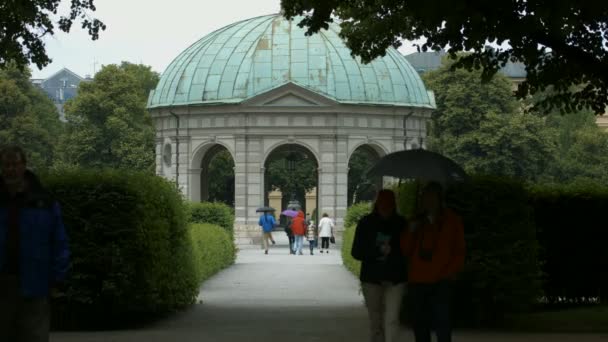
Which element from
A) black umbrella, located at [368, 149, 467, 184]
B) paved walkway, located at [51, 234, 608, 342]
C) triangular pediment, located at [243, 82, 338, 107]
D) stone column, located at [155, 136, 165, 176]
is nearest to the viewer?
black umbrella, located at [368, 149, 467, 184]

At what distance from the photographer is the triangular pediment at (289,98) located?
59656 mm

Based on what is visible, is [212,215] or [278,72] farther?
[278,72]

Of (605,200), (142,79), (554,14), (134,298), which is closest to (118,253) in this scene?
(134,298)

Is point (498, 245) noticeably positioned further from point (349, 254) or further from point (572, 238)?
point (349, 254)

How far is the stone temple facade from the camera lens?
59906 mm

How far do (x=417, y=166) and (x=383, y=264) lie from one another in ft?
10.4

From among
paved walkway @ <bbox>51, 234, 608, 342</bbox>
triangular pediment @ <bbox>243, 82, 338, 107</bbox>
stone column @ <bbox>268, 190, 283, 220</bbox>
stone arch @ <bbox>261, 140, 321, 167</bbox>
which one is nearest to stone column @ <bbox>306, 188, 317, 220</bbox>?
stone column @ <bbox>268, 190, 283, 220</bbox>

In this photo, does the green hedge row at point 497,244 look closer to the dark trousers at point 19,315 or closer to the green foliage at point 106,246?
the green foliage at point 106,246

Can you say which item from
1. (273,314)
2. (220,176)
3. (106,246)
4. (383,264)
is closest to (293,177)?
(220,176)

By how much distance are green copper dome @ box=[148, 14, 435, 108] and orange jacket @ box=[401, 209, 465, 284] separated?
47706 millimetres

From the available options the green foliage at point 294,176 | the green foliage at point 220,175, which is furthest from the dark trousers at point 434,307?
the green foliage at point 220,175

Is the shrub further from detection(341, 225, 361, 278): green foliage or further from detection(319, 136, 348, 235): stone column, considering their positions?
detection(319, 136, 348, 235): stone column

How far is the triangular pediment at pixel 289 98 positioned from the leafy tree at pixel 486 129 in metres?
21.8

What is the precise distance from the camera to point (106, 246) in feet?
59.9
